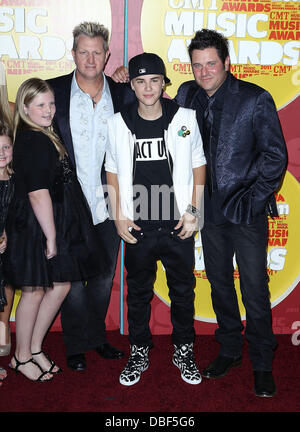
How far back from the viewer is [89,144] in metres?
2.84

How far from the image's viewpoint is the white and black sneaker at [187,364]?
2746mm

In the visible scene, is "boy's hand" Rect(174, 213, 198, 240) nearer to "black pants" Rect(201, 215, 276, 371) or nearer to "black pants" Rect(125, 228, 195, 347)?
"black pants" Rect(125, 228, 195, 347)

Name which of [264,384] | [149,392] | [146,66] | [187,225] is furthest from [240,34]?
[149,392]

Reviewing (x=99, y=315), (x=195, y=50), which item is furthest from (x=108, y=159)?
(x=99, y=315)

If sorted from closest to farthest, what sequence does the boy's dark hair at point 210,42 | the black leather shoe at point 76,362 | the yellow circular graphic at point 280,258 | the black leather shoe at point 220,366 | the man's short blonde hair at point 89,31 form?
1. the boy's dark hair at point 210,42
2. the man's short blonde hair at point 89,31
3. the black leather shoe at point 220,366
4. the black leather shoe at point 76,362
5. the yellow circular graphic at point 280,258

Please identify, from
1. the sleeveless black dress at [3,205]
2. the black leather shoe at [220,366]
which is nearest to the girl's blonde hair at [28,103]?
the sleeveless black dress at [3,205]

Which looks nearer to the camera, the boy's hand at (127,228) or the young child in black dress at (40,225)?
the young child in black dress at (40,225)

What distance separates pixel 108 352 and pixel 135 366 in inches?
14.5

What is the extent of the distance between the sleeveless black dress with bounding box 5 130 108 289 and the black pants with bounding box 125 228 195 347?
0.91 feet

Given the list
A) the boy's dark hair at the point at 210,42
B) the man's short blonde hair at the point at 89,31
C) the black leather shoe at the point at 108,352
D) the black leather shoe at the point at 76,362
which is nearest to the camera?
the boy's dark hair at the point at 210,42

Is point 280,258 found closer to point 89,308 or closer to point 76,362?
point 89,308

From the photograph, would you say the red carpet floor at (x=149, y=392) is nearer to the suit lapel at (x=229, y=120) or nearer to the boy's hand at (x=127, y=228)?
the boy's hand at (x=127, y=228)
